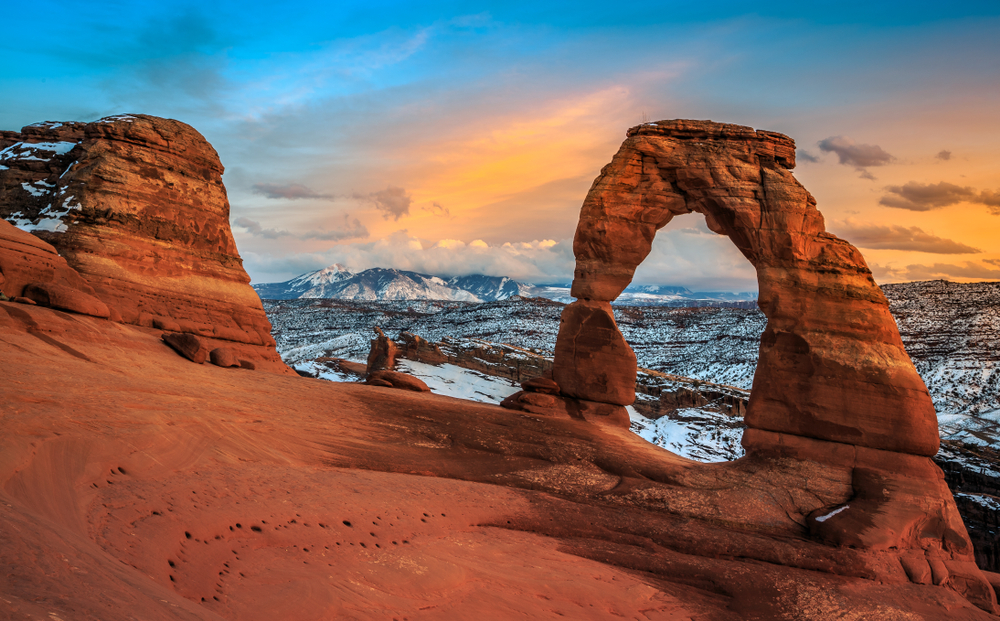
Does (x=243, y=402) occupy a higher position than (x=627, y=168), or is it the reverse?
(x=627, y=168)

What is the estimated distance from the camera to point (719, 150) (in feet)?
67.1

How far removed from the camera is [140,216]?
2375 cm

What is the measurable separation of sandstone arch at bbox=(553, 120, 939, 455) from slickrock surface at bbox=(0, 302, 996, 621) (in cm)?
155

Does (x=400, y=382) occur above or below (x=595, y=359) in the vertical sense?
below

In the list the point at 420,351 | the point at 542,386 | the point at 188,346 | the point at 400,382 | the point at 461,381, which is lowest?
the point at 461,381

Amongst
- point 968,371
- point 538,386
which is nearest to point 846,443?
point 538,386

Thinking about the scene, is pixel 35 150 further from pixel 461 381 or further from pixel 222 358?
pixel 461 381

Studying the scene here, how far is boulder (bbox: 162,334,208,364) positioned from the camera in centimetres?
1941

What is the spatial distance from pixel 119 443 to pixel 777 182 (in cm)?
1898

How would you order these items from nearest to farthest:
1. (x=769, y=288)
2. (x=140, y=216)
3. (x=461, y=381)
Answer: (x=769, y=288) < (x=140, y=216) < (x=461, y=381)

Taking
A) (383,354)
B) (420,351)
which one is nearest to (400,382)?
(383,354)

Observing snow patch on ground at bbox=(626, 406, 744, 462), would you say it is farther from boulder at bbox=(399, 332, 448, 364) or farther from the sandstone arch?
the sandstone arch

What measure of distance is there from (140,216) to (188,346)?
7.50 meters

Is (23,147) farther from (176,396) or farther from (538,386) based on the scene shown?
(538,386)
